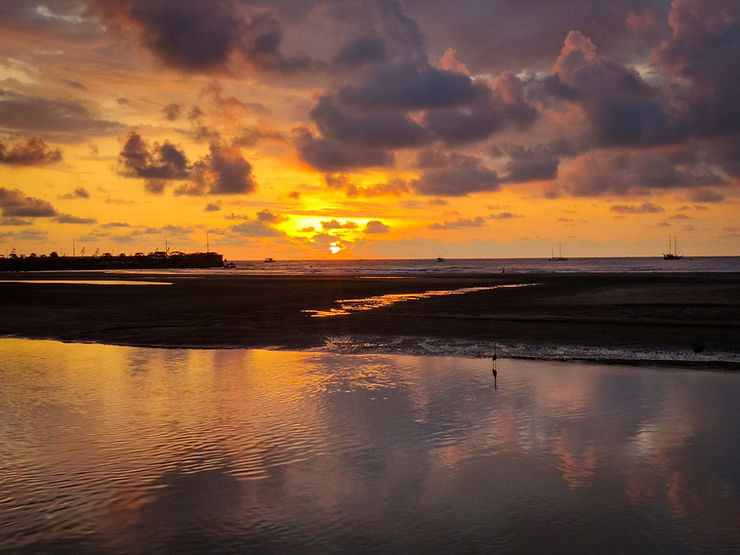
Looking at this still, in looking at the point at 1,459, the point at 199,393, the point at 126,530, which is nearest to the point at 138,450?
the point at 1,459

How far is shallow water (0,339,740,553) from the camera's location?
704 centimetres

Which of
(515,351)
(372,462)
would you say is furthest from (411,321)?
(372,462)

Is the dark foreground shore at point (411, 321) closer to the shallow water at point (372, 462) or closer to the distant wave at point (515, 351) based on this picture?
the distant wave at point (515, 351)

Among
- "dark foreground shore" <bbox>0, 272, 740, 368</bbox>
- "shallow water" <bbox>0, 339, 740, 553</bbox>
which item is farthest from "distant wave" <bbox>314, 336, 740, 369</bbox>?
"shallow water" <bbox>0, 339, 740, 553</bbox>

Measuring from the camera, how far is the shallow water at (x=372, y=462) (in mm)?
7043

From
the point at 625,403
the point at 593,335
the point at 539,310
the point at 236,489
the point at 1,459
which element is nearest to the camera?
the point at 236,489

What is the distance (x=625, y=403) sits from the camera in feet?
43.5

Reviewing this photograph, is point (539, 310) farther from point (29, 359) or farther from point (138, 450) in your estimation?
point (138, 450)

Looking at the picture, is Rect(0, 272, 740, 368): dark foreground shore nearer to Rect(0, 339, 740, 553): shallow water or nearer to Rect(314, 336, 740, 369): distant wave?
Rect(314, 336, 740, 369): distant wave

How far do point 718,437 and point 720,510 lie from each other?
359 centimetres

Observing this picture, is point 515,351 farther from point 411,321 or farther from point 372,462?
point 372,462

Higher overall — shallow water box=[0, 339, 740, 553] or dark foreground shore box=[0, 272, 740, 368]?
dark foreground shore box=[0, 272, 740, 368]

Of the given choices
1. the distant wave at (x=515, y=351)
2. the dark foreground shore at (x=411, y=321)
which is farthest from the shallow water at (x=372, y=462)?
the dark foreground shore at (x=411, y=321)

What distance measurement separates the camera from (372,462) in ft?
31.3
